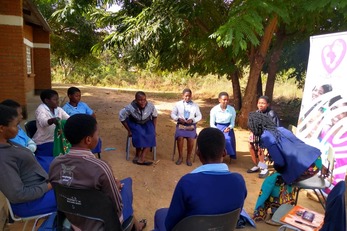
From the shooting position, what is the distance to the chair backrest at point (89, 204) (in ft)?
6.42

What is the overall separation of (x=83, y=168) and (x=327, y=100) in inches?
136

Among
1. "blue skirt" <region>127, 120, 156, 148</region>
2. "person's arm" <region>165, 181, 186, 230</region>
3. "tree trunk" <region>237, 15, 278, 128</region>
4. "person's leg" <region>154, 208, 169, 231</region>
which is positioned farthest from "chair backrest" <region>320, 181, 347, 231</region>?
"tree trunk" <region>237, 15, 278, 128</region>

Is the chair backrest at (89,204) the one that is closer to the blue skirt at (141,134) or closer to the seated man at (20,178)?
the seated man at (20,178)

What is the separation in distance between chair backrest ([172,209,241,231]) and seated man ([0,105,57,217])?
4.09 feet

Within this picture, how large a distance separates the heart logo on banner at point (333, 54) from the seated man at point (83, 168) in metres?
3.36

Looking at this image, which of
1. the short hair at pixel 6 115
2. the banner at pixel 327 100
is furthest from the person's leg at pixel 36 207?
the banner at pixel 327 100

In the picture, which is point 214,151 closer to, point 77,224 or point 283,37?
point 77,224

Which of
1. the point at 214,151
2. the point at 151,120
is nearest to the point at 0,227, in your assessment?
the point at 214,151

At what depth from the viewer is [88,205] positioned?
6.50 ft

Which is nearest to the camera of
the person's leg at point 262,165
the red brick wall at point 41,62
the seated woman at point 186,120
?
the person's leg at point 262,165

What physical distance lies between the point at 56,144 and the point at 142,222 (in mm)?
1525

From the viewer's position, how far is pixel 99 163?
201 centimetres

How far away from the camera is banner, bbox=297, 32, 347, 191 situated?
3820 millimetres

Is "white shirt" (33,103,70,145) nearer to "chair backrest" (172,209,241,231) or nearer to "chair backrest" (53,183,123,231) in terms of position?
"chair backrest" (53,183,123,231)
